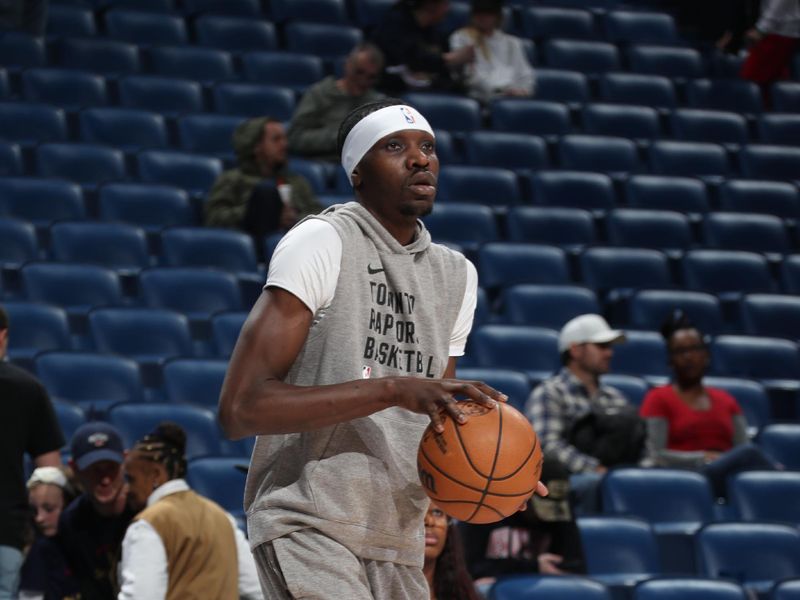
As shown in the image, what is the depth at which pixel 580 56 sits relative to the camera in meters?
10.9

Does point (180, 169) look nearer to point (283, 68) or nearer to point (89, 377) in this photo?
point (283, 68)

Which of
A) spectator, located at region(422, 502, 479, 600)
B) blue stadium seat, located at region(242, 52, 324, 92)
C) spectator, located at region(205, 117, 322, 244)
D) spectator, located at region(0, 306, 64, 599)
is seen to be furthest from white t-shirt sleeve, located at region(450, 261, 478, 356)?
blue stadium seat, located at region(242, 52, 324, 92)

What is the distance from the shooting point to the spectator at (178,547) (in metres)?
4.22

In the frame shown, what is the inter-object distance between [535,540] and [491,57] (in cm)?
530

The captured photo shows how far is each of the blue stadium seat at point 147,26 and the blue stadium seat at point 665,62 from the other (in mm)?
3725

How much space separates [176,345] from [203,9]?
14.3 ft

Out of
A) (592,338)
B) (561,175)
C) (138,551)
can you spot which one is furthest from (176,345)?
(561,175)

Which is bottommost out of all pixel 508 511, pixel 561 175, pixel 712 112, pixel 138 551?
pixel 138 551

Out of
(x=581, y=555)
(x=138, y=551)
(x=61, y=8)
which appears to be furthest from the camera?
(x=61, y=8)

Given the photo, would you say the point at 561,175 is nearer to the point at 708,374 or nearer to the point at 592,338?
the point at 708,374

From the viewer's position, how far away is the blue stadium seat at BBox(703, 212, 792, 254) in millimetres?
8906

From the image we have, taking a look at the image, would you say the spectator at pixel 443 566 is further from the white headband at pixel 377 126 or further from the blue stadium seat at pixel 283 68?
the blue stadium seat at pixel 283 68

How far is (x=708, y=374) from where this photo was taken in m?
7.63

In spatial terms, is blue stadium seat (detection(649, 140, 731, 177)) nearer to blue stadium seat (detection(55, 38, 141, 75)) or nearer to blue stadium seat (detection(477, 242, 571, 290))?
blue stadium seat (detection(477, 242, 571, 290))
